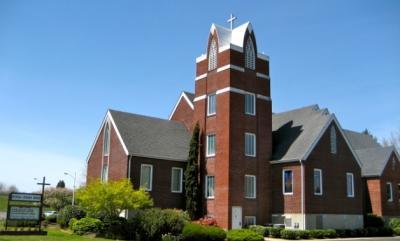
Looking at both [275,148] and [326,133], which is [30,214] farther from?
[326,133]

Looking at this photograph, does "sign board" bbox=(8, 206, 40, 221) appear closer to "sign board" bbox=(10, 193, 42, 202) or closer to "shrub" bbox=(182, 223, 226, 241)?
"sign board" bbox=(10, 193, 42, 202)

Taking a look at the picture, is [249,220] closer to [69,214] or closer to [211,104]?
[211,104]

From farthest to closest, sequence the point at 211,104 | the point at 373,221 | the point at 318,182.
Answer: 1. the point at 373,221
2. the point at 211,104
3. the point at 318,182

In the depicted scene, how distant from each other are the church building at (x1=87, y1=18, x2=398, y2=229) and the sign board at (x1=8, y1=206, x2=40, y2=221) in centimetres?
890

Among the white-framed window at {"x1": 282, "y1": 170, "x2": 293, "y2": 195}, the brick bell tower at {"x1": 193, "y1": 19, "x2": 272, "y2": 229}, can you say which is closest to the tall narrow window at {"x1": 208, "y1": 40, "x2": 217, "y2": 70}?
the brick bell tower at {"x1": 193, "y1": 19, "x2": 272, "y2": 229}

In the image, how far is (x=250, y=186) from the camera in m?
40.0

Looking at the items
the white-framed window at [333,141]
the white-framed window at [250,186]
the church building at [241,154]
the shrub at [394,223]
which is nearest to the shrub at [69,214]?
the church building at [241,154]

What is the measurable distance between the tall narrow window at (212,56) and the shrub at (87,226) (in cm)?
1705

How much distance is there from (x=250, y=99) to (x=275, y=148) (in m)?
5.39

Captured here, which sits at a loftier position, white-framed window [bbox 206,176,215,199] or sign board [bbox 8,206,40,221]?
white-framed window [bbox 206,176,215,199]

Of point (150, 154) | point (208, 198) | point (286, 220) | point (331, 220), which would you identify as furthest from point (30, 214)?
point (331, 220)

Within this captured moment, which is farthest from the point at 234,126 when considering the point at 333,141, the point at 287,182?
the point at 333,141

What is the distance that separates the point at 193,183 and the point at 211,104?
7.20 metres

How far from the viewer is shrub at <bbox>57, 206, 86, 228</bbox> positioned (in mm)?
37000
